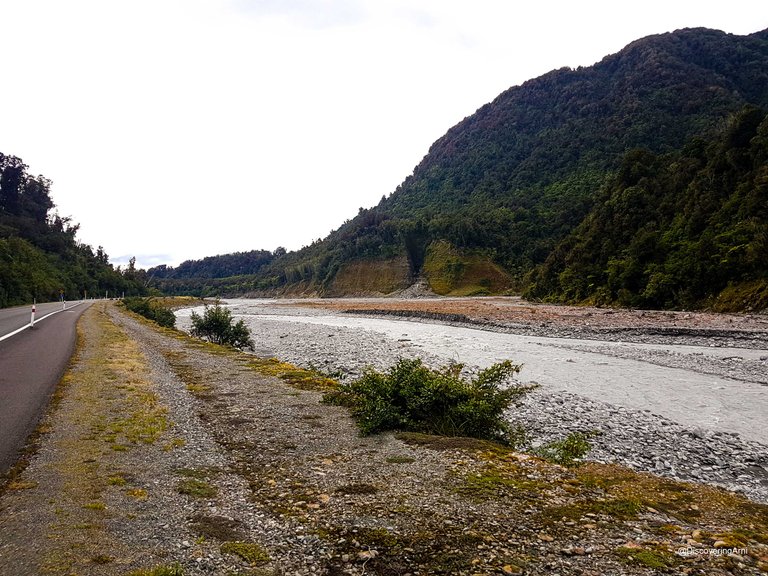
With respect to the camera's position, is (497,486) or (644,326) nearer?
(497,486)

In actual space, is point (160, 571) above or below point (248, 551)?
above

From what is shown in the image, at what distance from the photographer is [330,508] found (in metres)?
5.91

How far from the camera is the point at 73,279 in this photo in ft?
347

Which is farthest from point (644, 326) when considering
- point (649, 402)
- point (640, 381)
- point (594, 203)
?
point (594, 203)

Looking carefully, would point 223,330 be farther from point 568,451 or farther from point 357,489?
point 357,489

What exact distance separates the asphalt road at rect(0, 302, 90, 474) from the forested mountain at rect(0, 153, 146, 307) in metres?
61.6

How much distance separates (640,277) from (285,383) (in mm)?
50059

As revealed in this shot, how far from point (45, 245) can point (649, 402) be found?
137m

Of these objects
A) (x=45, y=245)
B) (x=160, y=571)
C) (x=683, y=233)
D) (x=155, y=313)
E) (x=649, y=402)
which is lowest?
(x=649, y=402)

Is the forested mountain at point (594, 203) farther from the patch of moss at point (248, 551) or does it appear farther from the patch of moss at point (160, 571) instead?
the patch of moss at point (160, 571)

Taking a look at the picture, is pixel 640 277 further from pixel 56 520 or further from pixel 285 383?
pixel 56 520

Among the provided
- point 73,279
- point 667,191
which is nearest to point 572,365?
point 667,191

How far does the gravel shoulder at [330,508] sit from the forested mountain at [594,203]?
140 ft

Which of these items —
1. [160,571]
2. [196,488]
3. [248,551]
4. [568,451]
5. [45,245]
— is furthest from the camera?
[45,245]
